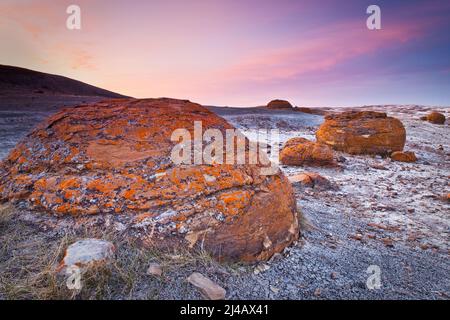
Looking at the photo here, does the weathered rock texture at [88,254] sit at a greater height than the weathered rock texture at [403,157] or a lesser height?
lesser

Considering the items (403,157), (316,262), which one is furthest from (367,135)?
(316,262)

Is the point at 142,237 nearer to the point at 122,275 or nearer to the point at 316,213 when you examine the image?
the point at 122,275

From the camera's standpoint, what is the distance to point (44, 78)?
44.1 metres

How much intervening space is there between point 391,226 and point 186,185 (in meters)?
3.68

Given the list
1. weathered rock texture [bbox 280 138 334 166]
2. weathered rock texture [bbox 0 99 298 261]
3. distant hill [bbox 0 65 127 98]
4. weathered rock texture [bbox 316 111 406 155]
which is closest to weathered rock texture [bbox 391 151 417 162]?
weathered rock texture [bbox 316 111 406 155]

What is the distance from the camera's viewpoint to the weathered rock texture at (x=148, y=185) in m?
2.55

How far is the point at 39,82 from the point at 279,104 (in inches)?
1500

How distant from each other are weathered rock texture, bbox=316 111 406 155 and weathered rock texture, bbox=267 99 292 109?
100ft

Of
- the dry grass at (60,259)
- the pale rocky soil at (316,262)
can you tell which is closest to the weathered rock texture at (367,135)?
the pale rocky soil at (316,262)

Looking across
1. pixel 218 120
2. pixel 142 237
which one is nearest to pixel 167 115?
pixel 218 120

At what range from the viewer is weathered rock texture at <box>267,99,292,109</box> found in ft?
136

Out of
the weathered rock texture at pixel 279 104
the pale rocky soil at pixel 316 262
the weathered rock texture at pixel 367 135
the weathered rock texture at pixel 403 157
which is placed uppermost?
the weathered rock texture at pixel 279 104

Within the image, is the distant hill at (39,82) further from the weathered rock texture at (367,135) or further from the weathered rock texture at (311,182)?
the weathered rock texture at (311,182)

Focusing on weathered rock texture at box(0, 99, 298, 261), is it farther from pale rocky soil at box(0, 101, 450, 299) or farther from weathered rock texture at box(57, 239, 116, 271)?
weathered rock texture at box(57, 239, 116, 271)
